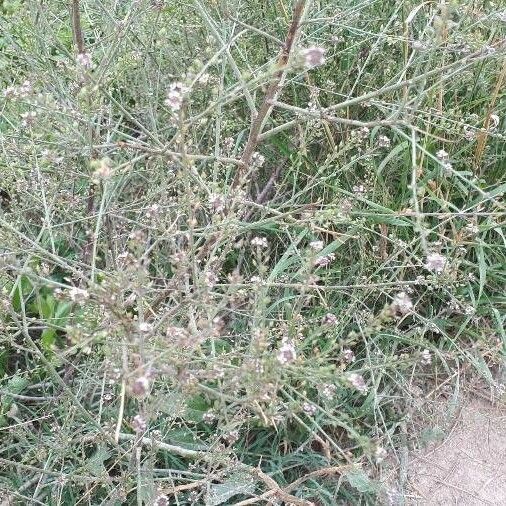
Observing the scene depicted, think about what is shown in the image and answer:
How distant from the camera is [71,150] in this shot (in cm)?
200

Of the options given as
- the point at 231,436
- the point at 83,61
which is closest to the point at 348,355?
the point at 231,436

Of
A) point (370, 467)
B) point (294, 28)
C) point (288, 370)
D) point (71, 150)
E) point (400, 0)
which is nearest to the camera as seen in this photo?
point (288, 370)

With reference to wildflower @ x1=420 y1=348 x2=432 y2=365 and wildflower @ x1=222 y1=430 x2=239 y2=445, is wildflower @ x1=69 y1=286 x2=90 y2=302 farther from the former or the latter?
wildflower @ x1=420 y1=348 x2=432 y2=365

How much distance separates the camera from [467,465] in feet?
7.70

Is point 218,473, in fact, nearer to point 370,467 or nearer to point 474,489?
point 370,467

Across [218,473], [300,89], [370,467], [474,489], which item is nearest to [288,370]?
[218,473]

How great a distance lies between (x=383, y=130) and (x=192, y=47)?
759 millimetres

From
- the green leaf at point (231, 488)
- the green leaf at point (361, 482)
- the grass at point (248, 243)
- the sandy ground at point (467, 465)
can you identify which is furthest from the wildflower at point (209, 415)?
the sandy ground at point (467, 465)

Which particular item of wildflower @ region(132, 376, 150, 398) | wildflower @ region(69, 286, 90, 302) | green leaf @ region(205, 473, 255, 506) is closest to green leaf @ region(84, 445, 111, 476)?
green leaf @ region(205, 473, 255, 506)

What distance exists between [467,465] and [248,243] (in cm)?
100

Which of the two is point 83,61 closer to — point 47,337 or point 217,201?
point 217,201

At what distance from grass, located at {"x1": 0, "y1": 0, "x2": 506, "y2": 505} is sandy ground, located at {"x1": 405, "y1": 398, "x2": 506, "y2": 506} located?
0.07 meters

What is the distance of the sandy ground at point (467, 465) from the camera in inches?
89.8

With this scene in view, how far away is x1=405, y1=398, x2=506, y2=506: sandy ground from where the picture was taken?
2.28 m
